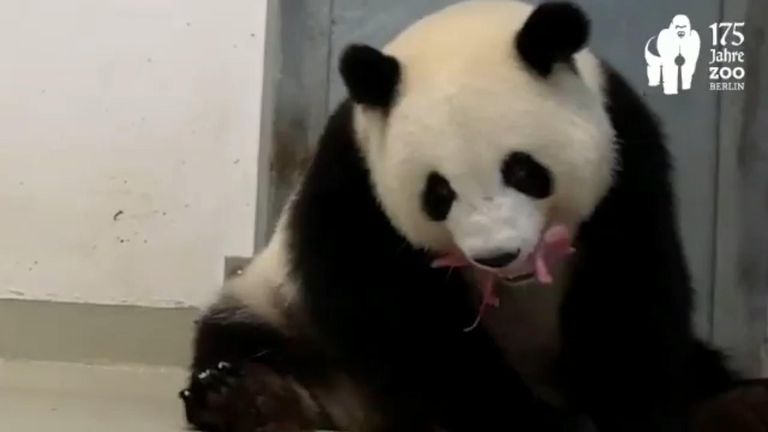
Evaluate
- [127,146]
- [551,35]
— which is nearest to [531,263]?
[551,35]

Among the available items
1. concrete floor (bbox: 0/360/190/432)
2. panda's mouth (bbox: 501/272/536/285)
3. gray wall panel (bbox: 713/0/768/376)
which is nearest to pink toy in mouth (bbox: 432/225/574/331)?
panda's mouth (bbox: 501/272/536/285)

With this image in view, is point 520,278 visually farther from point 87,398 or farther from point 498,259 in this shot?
point 87,398

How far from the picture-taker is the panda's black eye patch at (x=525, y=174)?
4.03 feet

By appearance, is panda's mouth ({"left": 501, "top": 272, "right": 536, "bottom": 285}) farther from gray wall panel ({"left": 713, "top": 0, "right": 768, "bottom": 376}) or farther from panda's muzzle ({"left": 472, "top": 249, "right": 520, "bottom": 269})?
gray wall panel ({"left": 713, "top": 0, "right": 768, "bottom": 376})

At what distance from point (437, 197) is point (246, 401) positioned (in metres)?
0.35

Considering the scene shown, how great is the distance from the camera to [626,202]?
4.55 feet

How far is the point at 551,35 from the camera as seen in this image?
1255 mm

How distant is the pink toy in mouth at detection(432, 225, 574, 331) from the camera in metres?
1.26

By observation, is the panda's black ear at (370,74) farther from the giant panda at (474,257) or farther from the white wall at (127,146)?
the white wall at (127,146)

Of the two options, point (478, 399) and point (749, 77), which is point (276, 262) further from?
point (749, 77)

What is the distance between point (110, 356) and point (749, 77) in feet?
4.01

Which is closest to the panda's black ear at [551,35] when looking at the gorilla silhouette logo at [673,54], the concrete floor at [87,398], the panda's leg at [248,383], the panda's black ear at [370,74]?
the panda's black ear at [370,74]

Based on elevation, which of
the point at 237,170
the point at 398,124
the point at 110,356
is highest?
the point at 398,124

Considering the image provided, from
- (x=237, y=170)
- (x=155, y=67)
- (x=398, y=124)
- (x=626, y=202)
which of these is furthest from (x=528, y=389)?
(x=155, y=67)
